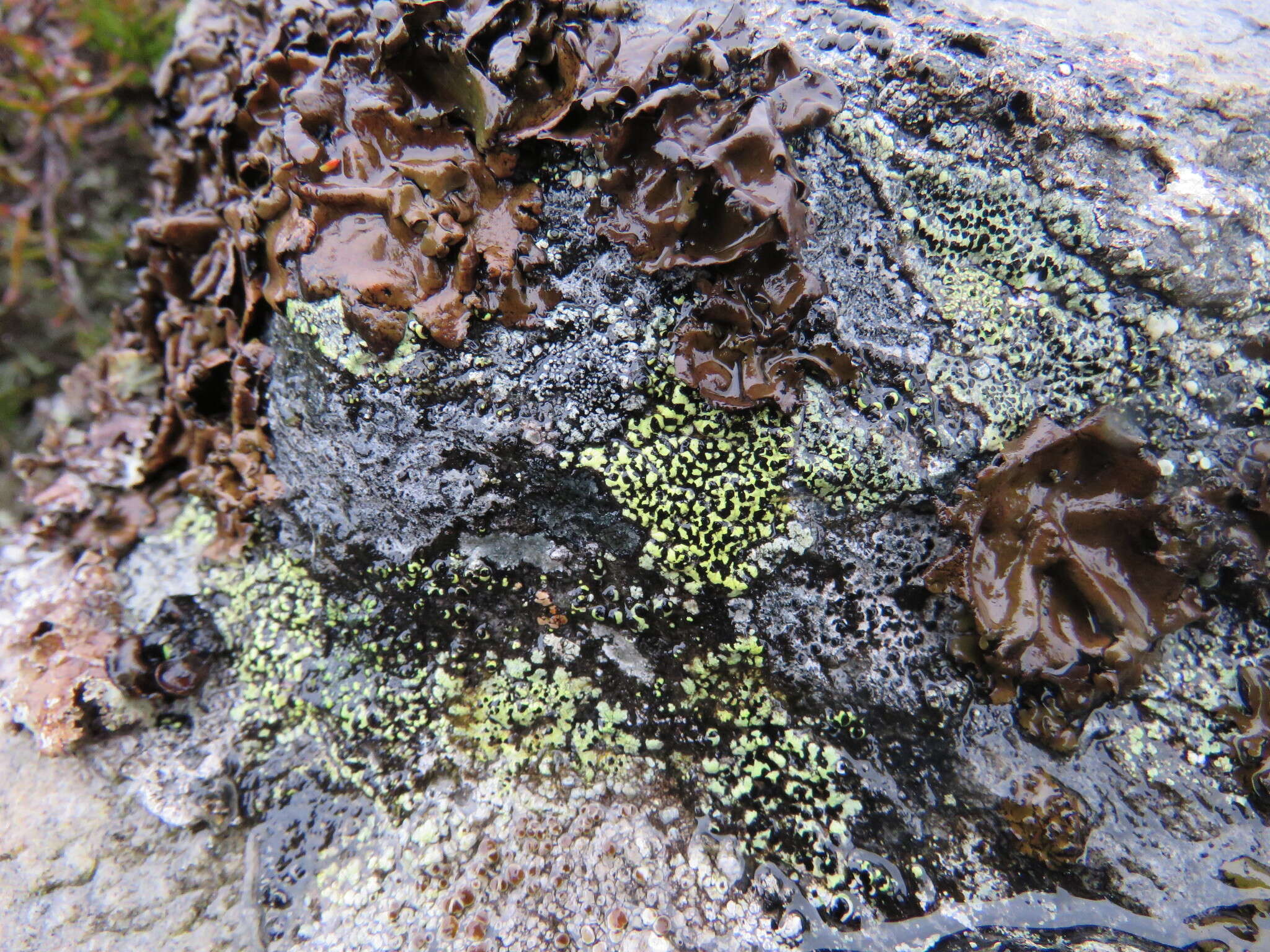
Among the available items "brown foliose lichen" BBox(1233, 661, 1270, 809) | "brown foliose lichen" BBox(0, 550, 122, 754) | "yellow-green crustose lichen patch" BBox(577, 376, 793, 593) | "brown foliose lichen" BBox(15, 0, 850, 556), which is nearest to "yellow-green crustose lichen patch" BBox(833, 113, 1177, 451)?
"brown foliose lichen" BBox(15, 0, 850, 556)

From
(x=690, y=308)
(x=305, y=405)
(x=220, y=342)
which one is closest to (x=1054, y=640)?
(x=690, y=308)

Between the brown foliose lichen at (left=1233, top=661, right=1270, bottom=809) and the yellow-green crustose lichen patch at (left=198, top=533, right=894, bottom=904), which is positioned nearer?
the brown foliose lichen at (left=1233, top=661, right=1270, bottom=809)

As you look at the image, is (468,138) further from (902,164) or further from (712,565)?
(712,565)

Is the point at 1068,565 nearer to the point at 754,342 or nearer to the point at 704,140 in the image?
the point at 754,342

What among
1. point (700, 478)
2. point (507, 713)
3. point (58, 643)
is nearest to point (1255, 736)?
point (700, 478)

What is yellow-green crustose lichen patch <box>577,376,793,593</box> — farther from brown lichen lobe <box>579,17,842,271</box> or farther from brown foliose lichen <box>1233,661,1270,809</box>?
brown foliose lichen <box>1233,661,1270,809</box>

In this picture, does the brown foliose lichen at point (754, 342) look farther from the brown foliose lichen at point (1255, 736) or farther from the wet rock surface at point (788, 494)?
the brown foliose lichen at point (1255, 736)

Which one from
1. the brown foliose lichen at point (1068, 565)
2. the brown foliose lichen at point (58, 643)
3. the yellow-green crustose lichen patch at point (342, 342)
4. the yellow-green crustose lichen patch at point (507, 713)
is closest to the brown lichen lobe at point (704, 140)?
the yellow-green crustose lichen patch at point (342, 342)
